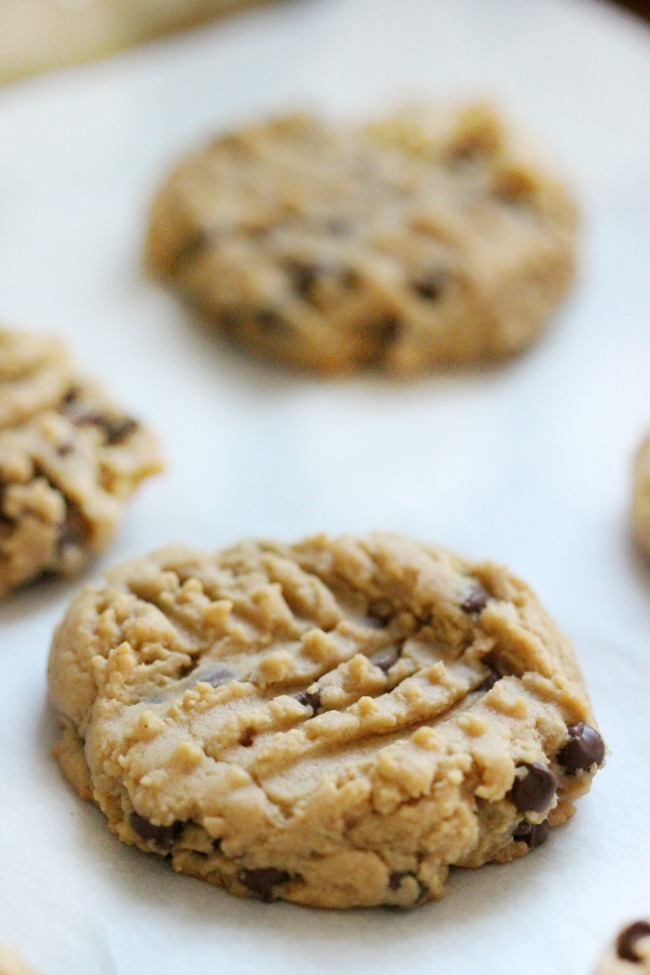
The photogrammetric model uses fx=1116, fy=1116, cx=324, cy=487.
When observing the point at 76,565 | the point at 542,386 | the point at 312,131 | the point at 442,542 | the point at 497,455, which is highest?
the point at 312,131

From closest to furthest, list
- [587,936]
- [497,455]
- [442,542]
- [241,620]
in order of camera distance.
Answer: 1. [587,936]
2. [241,620]
3. [442,542]
4. [497,455]

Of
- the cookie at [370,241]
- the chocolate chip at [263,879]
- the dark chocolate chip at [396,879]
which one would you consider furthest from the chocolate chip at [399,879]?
the cookie at [370,241]

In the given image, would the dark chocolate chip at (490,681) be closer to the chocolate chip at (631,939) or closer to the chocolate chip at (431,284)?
the chocolate chip at (631,939)

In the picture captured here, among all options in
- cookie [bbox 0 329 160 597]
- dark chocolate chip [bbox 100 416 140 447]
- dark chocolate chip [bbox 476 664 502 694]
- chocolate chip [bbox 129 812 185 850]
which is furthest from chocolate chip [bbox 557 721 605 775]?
dark chocolate chip [bbox 100 416 140 447]

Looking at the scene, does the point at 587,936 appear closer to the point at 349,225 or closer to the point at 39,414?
the point at 39,414

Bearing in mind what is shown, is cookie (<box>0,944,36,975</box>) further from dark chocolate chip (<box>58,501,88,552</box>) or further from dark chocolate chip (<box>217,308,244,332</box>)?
dark chocolate chip (<box>217,308,244,332</box>)

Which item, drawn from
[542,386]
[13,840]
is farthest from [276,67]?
[13,840]
